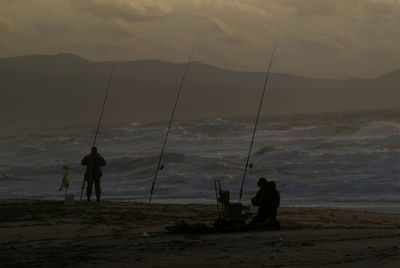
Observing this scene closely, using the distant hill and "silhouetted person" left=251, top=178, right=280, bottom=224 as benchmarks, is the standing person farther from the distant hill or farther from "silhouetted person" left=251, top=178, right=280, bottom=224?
the distant hill

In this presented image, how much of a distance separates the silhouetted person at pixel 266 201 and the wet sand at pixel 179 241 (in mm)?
295

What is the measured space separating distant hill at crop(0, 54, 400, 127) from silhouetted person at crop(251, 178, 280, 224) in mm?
109140

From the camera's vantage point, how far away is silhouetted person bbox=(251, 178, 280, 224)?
9.69 metres

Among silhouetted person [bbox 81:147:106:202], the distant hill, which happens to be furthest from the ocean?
the distant hill

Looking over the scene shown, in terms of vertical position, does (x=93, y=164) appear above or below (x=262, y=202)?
above

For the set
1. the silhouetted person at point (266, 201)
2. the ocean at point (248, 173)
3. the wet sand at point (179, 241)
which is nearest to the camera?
the wet sand at point (179, 241)

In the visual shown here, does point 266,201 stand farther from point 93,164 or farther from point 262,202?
point 93,164

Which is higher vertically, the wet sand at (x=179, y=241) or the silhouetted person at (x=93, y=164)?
the silhouetted person at (x=93, y=164)

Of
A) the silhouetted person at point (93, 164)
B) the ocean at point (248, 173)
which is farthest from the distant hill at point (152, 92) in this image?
the silhouetted person at point (93, 164)

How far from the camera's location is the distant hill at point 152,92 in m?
130

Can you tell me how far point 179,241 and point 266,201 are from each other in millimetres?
1543

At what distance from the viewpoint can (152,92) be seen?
→ 144000 millimetres

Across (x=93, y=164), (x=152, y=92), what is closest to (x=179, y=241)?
(x=93, y=164)

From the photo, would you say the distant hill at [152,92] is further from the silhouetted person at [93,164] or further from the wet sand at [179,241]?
the wet sand at [179,241]
